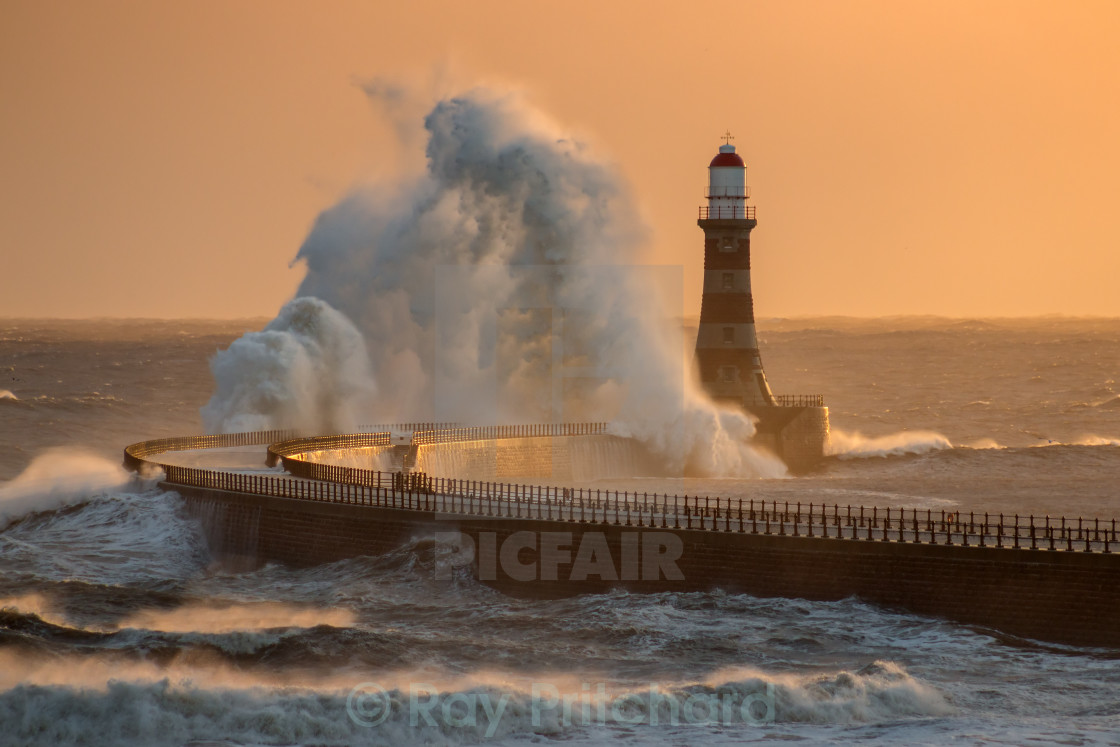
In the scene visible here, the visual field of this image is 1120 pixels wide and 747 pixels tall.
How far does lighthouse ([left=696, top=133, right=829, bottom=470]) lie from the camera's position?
55344mm

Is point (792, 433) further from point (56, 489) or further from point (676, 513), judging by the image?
point (56, 489)

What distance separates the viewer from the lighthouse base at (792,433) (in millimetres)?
57875

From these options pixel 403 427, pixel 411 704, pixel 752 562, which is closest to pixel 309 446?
pixel 403 427

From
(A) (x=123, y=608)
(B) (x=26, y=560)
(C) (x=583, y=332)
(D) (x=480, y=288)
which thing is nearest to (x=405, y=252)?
(D) (x=480, y=288)

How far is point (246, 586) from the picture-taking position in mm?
37250

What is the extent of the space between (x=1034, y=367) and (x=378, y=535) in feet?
388

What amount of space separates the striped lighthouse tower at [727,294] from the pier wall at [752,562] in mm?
20469

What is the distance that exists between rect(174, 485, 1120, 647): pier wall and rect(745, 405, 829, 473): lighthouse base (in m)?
22.1

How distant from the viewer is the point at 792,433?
58.4 meters

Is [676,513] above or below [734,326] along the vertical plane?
below

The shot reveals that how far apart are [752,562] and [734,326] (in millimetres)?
22675

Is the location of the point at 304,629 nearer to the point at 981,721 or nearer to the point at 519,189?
the point at 981,721

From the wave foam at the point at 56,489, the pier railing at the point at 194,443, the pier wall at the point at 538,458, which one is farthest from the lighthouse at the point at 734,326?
the wave foam at the point at 56,489

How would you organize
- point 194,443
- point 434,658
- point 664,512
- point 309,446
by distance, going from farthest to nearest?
point 194,443 → point 309,446 → point 664,512 → point 434,658
